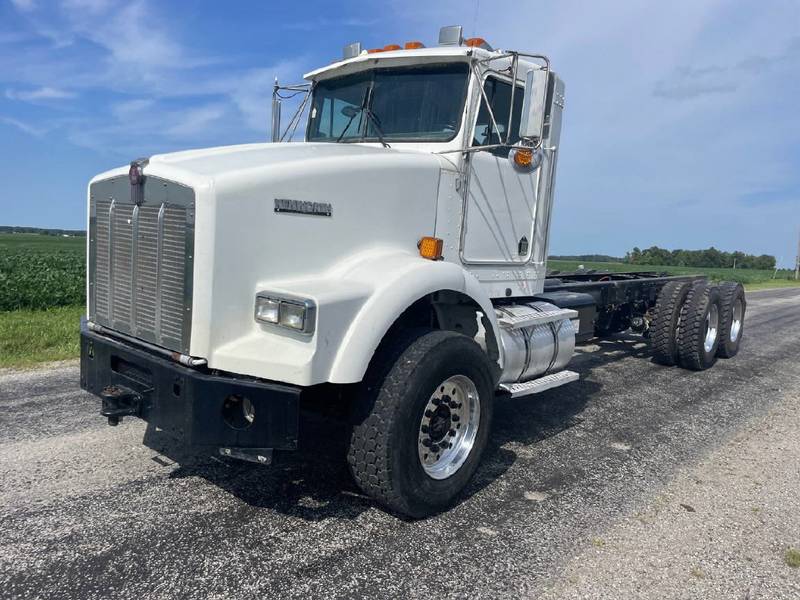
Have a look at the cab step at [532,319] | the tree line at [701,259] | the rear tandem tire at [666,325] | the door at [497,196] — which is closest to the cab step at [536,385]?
the cab step at [532,319]

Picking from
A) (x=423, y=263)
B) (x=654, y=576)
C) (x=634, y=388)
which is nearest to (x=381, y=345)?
(x=423, y=263)

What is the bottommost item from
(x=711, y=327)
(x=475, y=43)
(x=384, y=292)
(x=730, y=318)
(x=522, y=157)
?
(x=711, y=327)

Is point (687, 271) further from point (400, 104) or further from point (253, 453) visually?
point (253, 453)

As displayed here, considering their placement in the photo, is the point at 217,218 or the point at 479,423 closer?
the point at 217,218

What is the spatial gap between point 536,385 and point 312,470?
1840mm

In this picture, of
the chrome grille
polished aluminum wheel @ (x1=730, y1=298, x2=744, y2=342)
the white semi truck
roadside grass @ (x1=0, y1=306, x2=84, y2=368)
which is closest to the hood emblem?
the white semi truck

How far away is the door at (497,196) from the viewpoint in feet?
15.4

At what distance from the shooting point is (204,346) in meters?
3.24

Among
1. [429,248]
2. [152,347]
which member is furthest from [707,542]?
[152,347]

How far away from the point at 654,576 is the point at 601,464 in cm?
161

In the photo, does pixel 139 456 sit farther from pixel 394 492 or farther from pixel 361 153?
pixel 361 153

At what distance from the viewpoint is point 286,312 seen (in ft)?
10.5

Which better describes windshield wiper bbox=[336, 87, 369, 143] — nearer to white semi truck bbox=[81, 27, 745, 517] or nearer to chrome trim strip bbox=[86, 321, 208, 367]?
white semi truck bbox=[81, 27, 745, 517]

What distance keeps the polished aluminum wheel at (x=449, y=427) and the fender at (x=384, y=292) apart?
0.59m
